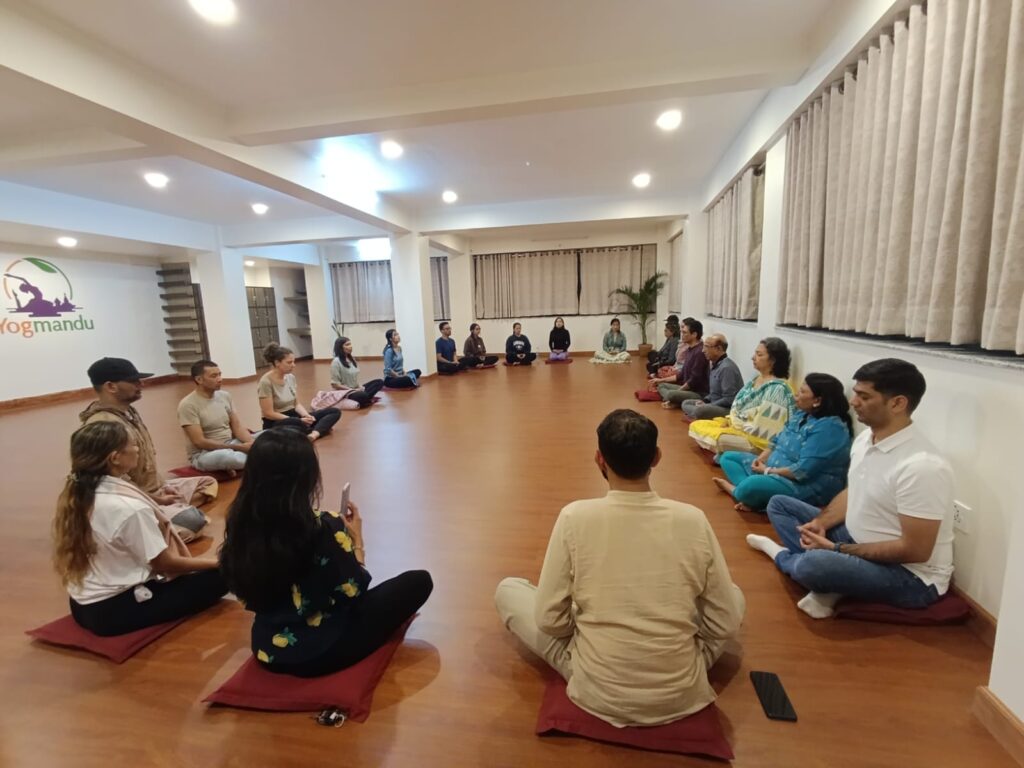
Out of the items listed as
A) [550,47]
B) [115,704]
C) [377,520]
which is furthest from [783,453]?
[115,704]

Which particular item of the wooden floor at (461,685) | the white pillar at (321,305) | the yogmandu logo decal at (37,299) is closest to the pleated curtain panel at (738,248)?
the wooden floor at (461,685)

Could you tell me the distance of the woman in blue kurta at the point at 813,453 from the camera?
2.43 meters

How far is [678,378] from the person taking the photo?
5.72 metres

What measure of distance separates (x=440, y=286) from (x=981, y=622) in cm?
1152

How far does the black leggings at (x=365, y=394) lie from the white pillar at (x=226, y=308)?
458 centimetres

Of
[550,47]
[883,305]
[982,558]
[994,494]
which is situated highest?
[550,47]

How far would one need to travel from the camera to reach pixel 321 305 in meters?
12.4

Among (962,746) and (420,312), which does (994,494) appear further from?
(420,312)

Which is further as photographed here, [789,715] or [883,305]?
[883,305]

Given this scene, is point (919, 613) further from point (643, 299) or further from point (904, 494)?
point (643, 299)

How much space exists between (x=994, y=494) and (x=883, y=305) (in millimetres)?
1099

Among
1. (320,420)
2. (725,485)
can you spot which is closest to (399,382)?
(320,420)

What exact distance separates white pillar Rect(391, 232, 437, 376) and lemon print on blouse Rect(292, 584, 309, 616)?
282 inches

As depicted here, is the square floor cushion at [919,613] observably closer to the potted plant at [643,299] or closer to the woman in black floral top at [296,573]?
the woman in black floral top at [296,573]
